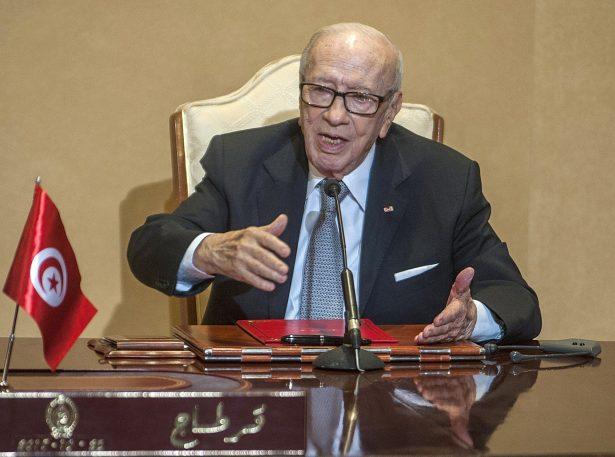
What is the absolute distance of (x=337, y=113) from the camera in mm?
2789

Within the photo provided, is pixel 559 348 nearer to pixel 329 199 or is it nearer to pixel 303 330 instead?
pixel 303 330

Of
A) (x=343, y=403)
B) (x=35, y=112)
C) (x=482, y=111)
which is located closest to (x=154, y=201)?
(x=35, y=112)

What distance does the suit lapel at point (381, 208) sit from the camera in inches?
110

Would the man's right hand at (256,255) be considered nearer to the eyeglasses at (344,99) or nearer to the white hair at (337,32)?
the eyeglasses at (344,99)

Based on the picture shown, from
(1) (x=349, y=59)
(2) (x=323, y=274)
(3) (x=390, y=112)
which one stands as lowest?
(2) (x=323, y=274)

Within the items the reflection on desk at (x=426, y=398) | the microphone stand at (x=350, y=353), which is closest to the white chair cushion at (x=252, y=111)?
the reflection on desk at (x=426, y=398)

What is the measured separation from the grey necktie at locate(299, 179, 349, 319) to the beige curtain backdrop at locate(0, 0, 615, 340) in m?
0.99

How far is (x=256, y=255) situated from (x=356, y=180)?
1014 millimetres

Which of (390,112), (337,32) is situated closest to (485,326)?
(390,112)

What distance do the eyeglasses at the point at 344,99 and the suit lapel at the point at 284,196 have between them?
0.78 feet

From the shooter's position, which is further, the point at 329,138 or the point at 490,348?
the point at 329,138

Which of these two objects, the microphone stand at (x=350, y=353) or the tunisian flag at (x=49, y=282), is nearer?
the tunisian flag at (x=49, y=282)

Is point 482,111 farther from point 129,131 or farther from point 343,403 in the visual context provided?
point 343,403

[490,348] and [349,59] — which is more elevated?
[349,59]
